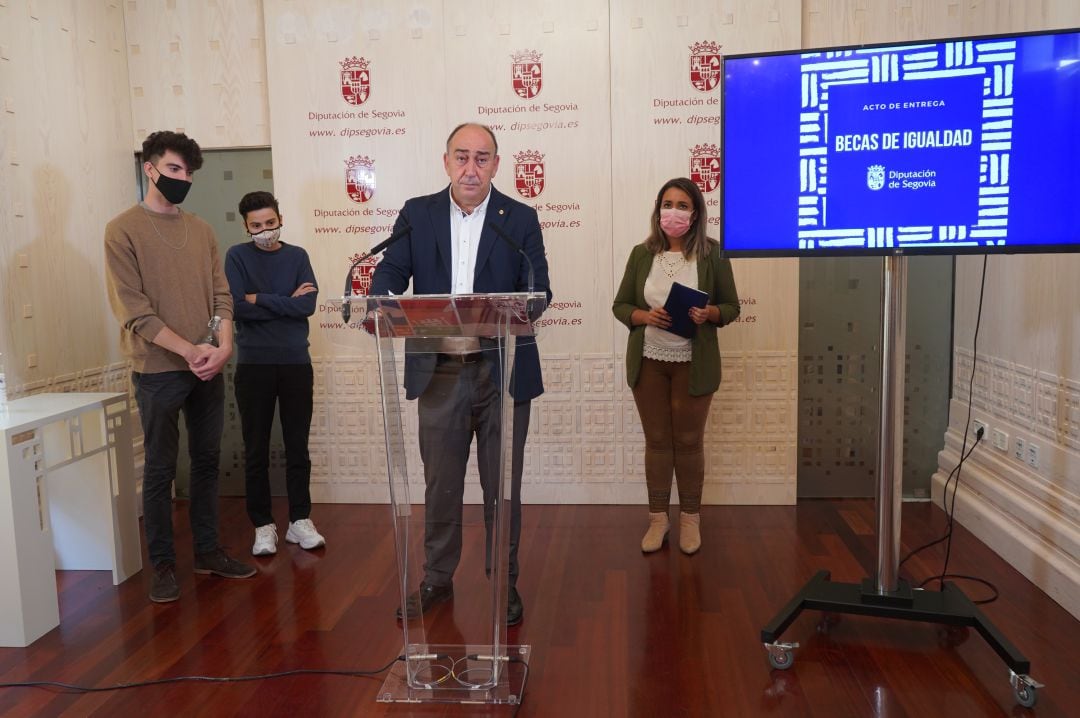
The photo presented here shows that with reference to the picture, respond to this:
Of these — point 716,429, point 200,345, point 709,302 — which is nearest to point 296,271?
point 200,345

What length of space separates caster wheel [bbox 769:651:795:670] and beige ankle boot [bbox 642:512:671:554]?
1145 millimetres

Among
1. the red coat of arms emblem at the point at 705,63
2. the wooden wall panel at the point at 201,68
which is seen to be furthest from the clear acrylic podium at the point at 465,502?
the wooden wall panel at the point at 201,68

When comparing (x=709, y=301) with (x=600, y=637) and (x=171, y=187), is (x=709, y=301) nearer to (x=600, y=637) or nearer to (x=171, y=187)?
(x=600, y=637)

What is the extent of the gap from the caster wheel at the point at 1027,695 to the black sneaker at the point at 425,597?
5.61ft

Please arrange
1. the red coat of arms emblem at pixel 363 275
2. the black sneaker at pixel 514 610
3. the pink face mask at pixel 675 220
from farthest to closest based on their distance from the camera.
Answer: the red coat of arms emblem at pixel 363 275
the pink face mask at pixel 675 220
the black sneaker at pixel 514 610

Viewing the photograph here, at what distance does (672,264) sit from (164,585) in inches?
102

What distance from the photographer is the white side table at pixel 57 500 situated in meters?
2.99

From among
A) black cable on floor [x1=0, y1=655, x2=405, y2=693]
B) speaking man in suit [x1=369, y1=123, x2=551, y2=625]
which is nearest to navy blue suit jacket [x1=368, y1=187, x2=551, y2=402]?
speaking man in suit [x1=369, y1=123, x2=551, y2=625]

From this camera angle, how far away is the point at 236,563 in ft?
12.0

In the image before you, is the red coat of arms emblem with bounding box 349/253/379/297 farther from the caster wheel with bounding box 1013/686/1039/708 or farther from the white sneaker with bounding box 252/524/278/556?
the caster wheel with bounding box 1013/686/1039/708

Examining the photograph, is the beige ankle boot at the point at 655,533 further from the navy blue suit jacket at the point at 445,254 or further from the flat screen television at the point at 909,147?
the flat screen television at the point at 909,147

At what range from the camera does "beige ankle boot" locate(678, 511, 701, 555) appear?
377 centimetres

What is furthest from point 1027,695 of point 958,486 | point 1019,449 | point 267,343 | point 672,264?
point 267,343

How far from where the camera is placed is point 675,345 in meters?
3.72
